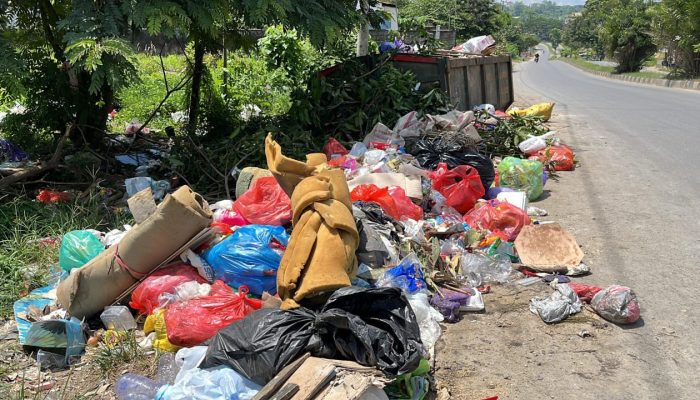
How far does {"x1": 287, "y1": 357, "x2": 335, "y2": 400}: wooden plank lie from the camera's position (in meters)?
2.50

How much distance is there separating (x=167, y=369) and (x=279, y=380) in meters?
0.82

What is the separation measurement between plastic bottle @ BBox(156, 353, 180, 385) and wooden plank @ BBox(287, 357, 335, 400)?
792mm

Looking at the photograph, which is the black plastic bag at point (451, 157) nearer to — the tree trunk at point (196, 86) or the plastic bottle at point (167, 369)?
the tree trunk at point (196, 86)

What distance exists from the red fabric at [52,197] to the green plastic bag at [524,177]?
4.55 m

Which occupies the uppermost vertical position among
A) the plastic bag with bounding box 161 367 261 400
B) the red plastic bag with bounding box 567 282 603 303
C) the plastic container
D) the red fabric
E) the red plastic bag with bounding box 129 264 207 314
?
the red fabric

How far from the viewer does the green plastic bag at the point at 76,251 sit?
404cm

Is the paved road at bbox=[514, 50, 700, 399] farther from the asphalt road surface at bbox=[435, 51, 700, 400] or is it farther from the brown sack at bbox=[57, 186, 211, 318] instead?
the brown sack at bbox=[57, 186, 211, 318]

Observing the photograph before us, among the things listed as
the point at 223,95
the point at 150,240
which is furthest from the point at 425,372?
the point at 223,95

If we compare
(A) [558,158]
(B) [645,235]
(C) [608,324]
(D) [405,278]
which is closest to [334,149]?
(A) [558,158]

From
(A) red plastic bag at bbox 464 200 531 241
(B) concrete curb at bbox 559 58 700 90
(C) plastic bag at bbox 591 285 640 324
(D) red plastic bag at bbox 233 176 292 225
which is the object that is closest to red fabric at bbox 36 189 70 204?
(D) red plastic bag at bbox 233 176 292 225

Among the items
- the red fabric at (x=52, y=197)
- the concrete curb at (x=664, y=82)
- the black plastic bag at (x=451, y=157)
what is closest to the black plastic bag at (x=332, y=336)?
the red fabric at (x=52, y=197)

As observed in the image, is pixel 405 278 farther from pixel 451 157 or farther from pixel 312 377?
pixel 451 157

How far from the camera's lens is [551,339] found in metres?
3.49

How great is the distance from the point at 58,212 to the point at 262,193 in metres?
1.93
